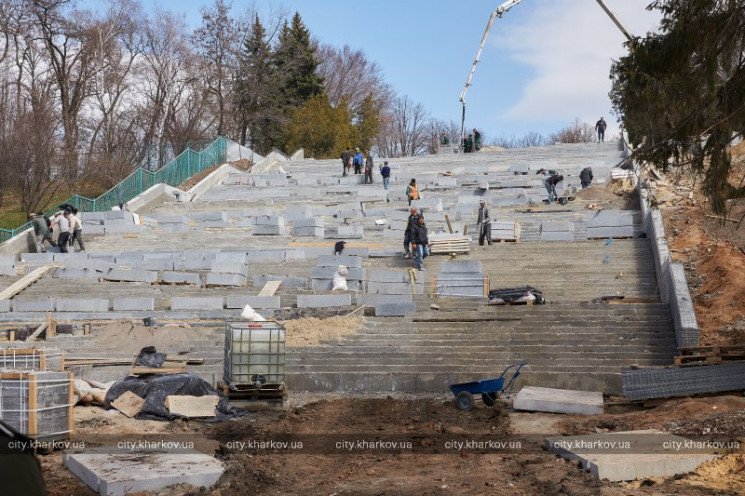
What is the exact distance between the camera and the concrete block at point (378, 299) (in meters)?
20.0

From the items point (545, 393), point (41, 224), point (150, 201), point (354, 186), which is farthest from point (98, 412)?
point (354, 186)

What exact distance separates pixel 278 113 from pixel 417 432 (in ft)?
150

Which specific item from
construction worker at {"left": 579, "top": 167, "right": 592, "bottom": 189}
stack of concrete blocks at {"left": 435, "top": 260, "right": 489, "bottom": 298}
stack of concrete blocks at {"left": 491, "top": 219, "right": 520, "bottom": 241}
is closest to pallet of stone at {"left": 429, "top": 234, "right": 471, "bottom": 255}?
stack of concrete blocks at {"left": 491, "top": 219, "right": 520, "bottom": 241}

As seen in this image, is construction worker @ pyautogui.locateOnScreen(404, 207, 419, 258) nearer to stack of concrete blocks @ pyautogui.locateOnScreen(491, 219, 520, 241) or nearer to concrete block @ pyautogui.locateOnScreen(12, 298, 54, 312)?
stack of concrete blocks @ pyautogui.locateOnScreen(491, 219, 520, 241)

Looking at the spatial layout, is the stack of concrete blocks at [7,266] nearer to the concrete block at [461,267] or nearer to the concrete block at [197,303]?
the concrete block at [197,303]

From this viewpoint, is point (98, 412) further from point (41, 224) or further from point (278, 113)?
point (278, 113)

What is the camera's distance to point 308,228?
29.3 meters

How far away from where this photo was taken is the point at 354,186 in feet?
127

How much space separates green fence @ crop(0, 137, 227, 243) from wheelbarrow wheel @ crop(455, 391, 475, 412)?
19017mm

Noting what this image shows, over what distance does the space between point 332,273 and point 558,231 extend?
23.6 feet

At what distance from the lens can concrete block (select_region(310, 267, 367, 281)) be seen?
71.9 ft

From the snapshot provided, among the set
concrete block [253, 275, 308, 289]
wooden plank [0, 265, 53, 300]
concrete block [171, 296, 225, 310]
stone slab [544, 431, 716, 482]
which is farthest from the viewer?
wooden plank [0, 265, 53, 300]

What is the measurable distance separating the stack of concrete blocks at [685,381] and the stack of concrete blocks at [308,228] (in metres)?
16.3

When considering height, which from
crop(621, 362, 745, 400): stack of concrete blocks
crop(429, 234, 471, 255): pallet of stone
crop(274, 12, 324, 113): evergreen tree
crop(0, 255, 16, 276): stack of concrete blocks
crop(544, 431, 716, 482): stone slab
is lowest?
crop(544, 431, 716, 482): stone slab
